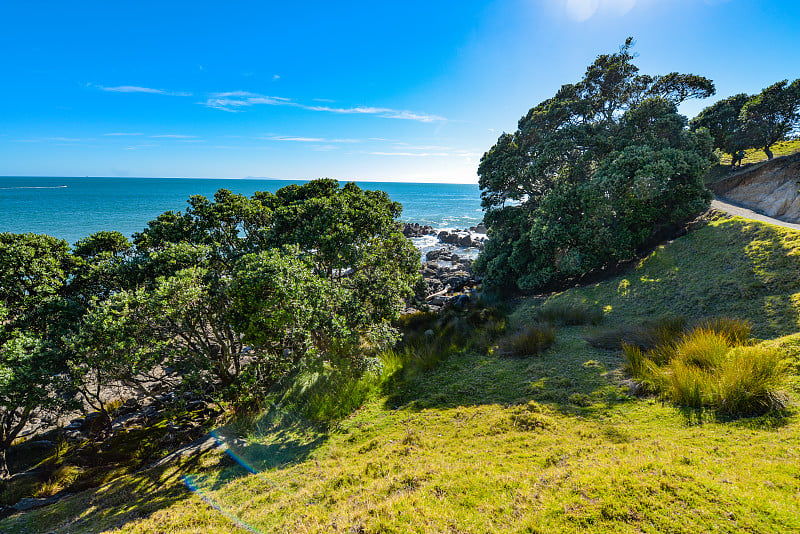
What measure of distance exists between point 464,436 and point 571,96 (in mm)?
22177

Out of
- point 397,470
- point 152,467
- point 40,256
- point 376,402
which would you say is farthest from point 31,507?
point 397,470

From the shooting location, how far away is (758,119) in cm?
2403

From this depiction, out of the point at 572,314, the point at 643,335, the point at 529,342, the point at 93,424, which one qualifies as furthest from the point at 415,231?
the point at 93,424

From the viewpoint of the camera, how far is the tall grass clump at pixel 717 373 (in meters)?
4.73

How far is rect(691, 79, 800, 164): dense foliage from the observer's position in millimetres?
22766

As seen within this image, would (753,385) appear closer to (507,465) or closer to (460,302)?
(507,465)

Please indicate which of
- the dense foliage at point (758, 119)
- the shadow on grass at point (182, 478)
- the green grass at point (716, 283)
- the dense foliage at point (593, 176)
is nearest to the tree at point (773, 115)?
the dense foliage at point (758, 119)

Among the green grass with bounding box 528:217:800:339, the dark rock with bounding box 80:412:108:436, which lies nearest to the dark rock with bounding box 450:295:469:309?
the green grass with bounding box 528:217:800:339

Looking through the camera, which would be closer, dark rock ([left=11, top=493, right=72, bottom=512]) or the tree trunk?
dark rock ([left=11, top=493, right=72, bottom=512])

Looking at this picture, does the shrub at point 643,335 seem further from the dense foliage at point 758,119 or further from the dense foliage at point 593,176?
the dense foliage at point 758,119

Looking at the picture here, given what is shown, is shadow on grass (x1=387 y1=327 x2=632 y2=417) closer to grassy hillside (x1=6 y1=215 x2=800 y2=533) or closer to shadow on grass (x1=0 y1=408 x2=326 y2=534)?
grassy hillside (x1=6 y1=215 x2=800 y2=533)

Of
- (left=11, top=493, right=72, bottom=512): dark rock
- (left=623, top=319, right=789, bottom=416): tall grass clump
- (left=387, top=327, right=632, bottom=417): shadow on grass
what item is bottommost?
(left=11, top=493, right=72, bottom=512): dark rock

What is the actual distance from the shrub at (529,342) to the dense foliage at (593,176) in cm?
739

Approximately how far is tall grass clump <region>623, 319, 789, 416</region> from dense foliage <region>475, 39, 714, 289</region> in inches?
364
